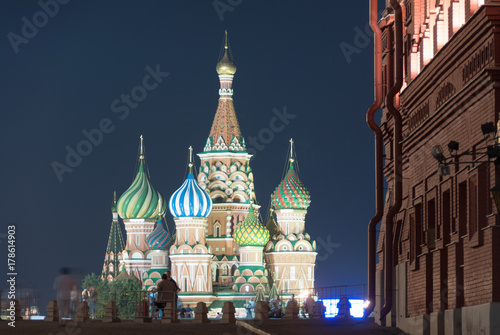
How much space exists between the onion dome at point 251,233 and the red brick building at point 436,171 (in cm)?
5924

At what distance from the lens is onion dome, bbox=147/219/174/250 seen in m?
90.1

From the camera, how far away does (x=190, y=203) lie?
86.3 metres

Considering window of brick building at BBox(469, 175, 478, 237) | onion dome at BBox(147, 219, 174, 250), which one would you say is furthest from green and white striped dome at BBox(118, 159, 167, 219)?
window of brick building at BBox(469, 175, 478, 237)

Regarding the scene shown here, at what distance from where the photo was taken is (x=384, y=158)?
87.4 ft

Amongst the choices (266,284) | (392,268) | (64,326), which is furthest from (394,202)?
(266,284)

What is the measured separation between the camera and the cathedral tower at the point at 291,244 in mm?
87688

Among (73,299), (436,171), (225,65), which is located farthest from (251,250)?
(436,171)

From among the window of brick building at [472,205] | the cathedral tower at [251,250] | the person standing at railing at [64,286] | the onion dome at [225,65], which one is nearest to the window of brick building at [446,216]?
the window of brick building at [472,205]

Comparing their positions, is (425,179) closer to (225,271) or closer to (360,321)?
(360,321)

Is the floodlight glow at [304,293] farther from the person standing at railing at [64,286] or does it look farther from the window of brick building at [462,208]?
the window of brick building at [462,208]

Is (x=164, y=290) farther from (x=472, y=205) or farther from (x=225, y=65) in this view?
(x=225, y=65)

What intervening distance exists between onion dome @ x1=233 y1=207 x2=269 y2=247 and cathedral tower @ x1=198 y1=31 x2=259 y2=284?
347cm

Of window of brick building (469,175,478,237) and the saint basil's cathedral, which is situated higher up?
the saint basil's cathedral

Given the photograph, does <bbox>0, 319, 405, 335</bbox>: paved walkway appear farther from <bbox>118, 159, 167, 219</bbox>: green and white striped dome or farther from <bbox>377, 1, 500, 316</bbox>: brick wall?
<bbox>118, 159, 167, 219</bbox>: green and white striped dome
